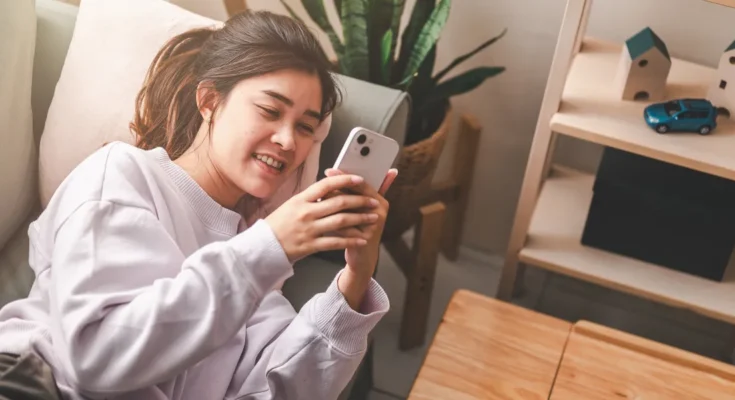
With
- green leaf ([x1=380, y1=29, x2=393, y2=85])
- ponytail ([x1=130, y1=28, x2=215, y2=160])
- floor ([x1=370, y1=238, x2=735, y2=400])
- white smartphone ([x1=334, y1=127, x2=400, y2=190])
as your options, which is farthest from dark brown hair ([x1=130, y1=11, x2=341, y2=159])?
floor ([x1=370, y1=238, x2=735, y2=400])

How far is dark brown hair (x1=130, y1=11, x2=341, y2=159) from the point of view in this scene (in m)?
0.82

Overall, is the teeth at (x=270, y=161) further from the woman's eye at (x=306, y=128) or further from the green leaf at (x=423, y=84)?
the green leaf at (x=423, y=84)

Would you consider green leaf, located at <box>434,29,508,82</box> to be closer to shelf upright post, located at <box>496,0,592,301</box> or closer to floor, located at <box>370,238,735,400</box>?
shelf upright post, located at <box>496,0,592,301</box>

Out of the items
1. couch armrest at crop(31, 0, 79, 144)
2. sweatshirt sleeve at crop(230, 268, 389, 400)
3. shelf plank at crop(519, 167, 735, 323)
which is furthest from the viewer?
→ shelf plank at crop(519, 167, 735, 323)

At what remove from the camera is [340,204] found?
753mm

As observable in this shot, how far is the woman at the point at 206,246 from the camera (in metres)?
0.73

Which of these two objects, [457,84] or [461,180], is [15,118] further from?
[461,180]

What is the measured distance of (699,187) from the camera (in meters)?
1.15

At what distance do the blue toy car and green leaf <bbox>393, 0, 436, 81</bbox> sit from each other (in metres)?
0.36

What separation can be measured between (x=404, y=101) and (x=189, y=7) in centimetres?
32

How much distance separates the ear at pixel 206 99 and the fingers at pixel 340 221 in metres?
0.18

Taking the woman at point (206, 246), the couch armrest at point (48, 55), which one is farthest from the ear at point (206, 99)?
the couch armrest at point (48, 55)

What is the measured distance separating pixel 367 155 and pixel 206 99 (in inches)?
7.2

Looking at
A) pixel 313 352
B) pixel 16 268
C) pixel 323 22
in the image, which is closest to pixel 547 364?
pixel 313 352
